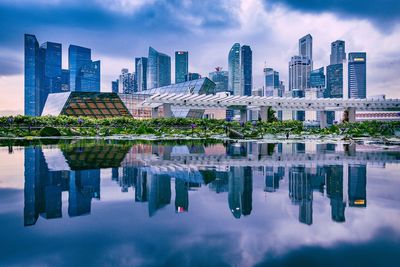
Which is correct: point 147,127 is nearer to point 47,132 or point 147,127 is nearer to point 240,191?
point 47,132

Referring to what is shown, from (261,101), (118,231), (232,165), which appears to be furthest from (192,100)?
(118,231)

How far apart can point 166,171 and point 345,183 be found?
4622 millimetres

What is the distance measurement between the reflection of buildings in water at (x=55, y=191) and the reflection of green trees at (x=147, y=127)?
23346 mm

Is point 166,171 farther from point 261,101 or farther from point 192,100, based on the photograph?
→ point 261,101

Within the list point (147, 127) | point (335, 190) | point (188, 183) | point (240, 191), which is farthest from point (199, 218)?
point (147, 127)

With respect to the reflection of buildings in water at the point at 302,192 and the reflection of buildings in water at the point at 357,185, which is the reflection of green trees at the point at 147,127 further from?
the reflection of buildings in water at the point at 302,192

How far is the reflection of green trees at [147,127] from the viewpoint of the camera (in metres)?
32.9

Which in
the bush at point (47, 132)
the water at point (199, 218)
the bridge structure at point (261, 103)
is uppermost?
the bridge structure at point (261, 103)

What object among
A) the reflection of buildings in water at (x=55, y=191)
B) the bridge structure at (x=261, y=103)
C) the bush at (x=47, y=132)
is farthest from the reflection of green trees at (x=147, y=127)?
the reflection of buildings in water at (x=55, y=191)

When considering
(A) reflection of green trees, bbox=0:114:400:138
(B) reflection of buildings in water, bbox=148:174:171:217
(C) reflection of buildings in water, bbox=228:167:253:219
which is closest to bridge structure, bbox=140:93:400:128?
(A) reflection of green trees, bbox=0:114:400:138

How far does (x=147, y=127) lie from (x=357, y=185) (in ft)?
110

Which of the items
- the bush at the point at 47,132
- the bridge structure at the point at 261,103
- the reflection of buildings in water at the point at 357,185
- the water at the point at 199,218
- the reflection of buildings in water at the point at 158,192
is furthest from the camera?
the bridge structure at the point at 261,103

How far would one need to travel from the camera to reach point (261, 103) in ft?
161

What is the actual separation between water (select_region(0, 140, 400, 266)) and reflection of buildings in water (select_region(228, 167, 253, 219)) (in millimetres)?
22
